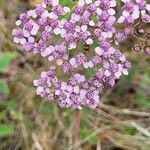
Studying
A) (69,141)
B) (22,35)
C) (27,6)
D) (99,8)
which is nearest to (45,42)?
(22,35)

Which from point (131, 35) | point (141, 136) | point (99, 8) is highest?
point (99, 8)

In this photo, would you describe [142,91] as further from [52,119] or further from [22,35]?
[22,35]

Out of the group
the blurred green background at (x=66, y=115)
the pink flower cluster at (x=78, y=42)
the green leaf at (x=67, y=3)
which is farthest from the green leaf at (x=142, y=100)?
the green leaf at (x=67, y=3)

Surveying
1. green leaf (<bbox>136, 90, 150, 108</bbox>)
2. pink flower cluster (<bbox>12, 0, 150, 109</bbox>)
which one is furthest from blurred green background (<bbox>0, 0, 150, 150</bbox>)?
pink flower cluster (<bbox>12, 0, 150, 109</bbox>)

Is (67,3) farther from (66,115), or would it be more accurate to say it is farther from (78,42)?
(66,115)

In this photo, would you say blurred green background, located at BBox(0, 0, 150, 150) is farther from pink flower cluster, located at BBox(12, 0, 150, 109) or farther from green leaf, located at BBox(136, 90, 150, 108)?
pink flower cluster, located at BBox(12, 0, 150, 109)

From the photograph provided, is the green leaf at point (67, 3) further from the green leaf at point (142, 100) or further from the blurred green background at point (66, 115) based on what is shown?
the green leaf at point (142, 100)

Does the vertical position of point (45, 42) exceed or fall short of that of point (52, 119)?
it exceeds it

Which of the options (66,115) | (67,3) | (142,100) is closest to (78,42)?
(67,3)
